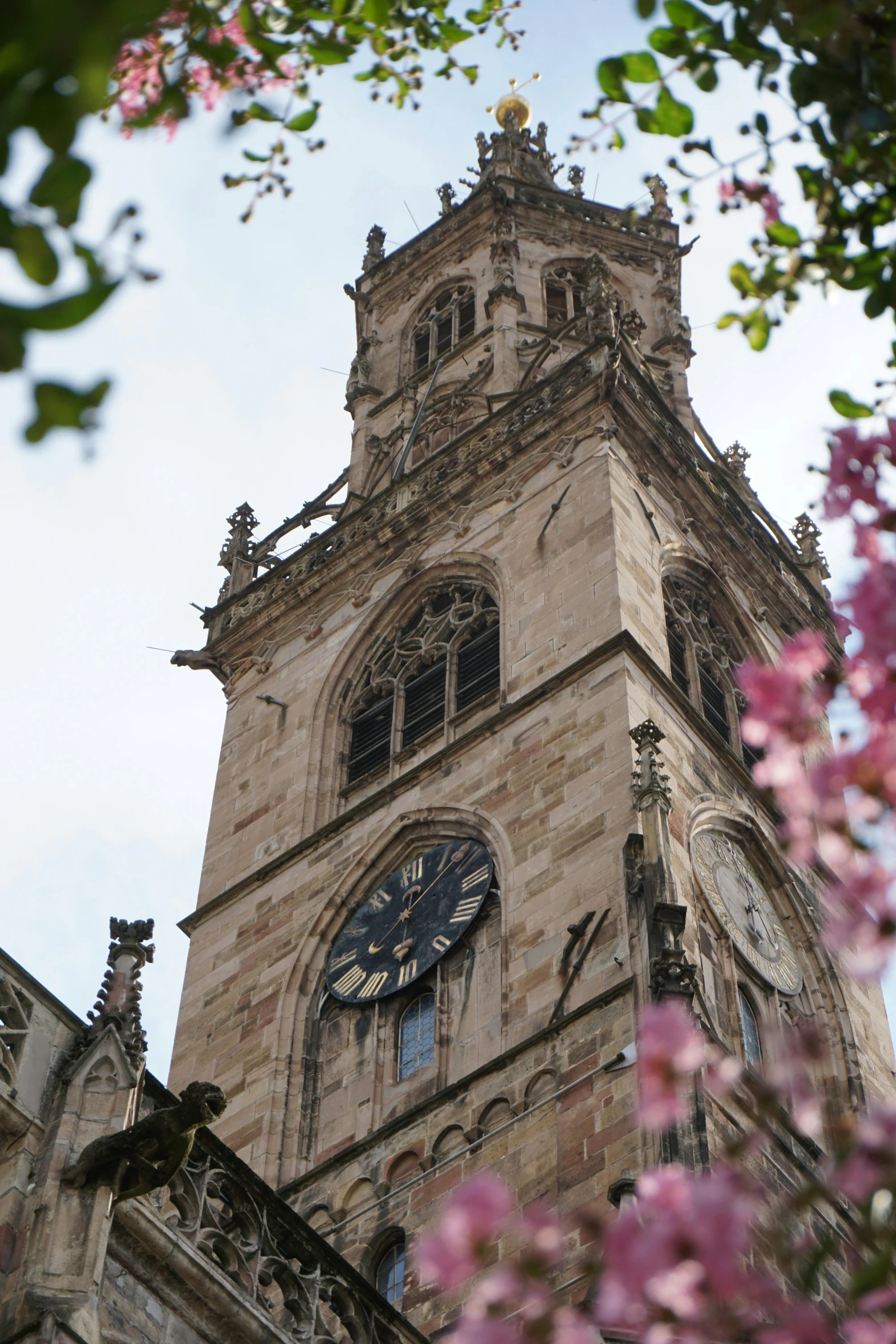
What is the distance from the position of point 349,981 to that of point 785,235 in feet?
55.7

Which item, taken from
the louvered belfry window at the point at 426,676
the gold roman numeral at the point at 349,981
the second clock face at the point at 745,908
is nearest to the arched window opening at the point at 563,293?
the louvered belfry window at the point at 426,676

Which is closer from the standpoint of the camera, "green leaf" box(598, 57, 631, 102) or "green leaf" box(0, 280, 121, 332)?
"green leaf" box(0, 280, 121, 332)

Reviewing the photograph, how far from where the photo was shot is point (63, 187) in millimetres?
4516

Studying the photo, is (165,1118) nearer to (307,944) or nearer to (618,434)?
(307,944)

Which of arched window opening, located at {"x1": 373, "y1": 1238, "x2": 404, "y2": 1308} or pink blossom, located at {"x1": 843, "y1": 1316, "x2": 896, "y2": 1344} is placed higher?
arched window opening, located at {"x1": 373, "y1": 1238, "x2": 404, "y2": 1308}

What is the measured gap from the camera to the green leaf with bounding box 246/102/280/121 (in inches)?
269

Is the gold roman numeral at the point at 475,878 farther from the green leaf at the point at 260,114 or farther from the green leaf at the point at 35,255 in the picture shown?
the green leaf at the point at 35,255

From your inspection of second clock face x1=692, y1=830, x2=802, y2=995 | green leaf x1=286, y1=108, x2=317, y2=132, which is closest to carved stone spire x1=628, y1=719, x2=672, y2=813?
second clock face x1=692, y1=830, x2=802, y2=995

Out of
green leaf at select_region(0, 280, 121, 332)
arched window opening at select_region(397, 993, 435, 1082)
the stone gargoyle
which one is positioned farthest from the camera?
arched window opening at select_region(397, 993, 435, 1082)

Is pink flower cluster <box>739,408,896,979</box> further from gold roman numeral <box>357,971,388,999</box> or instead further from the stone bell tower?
gold roman numeral <box>357,971,388,999</box>

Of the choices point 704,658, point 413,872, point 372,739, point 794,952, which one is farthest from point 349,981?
point 704,658

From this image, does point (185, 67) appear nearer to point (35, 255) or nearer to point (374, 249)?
point (35, 255)

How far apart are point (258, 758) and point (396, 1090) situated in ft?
27.0

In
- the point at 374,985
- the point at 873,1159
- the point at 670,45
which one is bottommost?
the point at 873,1159
